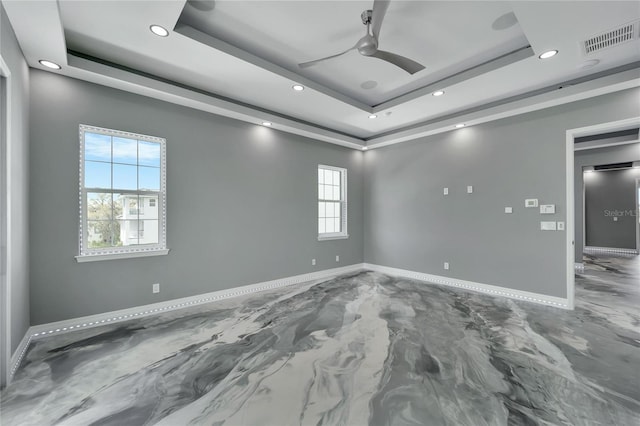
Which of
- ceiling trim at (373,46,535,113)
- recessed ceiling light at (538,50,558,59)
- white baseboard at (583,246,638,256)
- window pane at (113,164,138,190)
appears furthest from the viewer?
white baseboard at (583,246,638,256)

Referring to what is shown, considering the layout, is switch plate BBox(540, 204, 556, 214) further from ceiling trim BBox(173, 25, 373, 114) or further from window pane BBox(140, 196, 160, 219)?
window pane BBox(140, 196, 160, 219)

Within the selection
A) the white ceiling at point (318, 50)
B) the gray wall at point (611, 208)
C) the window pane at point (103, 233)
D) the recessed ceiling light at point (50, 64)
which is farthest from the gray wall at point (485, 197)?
the gray wall at point (611, 208)

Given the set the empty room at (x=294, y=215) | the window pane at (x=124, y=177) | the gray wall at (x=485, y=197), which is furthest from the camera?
the gray wall at (x=485, y=197)

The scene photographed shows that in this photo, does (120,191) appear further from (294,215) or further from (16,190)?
(294,215)

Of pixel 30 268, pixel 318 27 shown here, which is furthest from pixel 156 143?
pixel 318 27

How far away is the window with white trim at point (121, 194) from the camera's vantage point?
3.09m

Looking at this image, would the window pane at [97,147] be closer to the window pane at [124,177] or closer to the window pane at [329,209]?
the window pane at [124,177]

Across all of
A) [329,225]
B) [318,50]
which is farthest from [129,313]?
[318,50]

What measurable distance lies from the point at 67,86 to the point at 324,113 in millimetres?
3296

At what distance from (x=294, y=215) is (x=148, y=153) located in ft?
8.20

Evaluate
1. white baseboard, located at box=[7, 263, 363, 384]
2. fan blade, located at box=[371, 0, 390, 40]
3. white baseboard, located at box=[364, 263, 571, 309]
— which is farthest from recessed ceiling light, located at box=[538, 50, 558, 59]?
white baseboard, located at box=[7, 263, 363, 384]

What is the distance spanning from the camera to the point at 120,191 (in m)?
3.27

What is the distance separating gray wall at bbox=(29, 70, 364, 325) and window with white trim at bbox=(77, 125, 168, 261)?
0.09m

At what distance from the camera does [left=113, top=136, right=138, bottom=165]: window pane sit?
A: 129 inches
